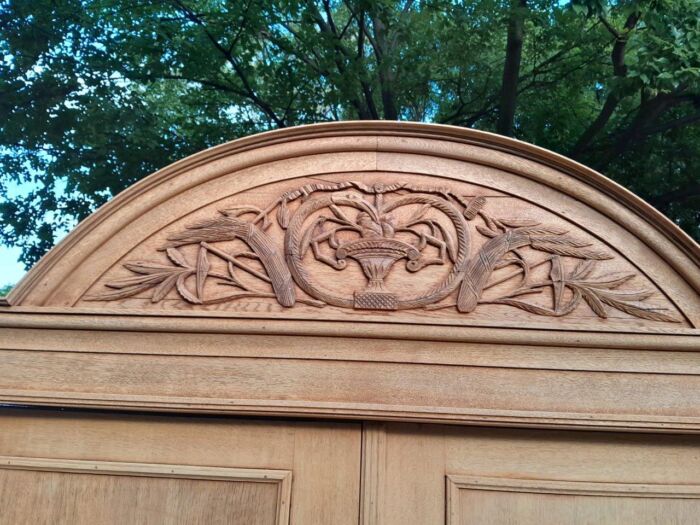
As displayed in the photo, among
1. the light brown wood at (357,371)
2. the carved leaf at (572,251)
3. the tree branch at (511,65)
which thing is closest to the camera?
the light brown wood at (357,371)

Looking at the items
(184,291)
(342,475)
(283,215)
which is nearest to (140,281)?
(184,291)

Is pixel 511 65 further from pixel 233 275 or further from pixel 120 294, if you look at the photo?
pixel 120 294

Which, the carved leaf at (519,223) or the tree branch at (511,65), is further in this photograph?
the tree branch at (511,65)

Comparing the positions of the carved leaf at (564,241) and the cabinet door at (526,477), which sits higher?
the carved leaf at (564,241)

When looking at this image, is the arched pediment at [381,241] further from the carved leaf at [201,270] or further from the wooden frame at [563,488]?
the wooden frame at [563,488]

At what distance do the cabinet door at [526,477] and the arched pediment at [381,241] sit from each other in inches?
14.3

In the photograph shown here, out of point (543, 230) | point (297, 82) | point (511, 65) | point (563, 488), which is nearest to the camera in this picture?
point (563, 488)

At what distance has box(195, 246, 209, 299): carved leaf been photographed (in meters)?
1.65

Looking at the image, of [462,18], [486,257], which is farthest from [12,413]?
[462,18]

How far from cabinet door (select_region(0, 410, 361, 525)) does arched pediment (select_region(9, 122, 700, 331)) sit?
0.38 meters

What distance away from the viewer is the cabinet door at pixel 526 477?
154 centimetres

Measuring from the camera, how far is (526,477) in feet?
5.14

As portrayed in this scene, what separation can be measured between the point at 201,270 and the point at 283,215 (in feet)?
1.06

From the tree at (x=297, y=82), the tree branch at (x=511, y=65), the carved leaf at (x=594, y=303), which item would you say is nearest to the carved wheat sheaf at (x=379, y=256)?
the carved leaf at (x=594, y=303)
